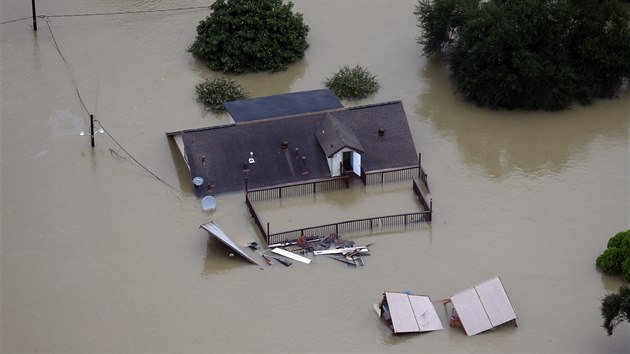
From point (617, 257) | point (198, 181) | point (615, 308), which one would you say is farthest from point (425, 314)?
point (198, 181)

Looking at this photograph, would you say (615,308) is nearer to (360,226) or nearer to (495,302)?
(495,302)

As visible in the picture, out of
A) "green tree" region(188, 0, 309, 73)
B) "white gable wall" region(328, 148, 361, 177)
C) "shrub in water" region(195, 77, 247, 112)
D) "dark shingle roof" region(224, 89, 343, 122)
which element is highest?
"green tree" region(188, 0, 309, 73)

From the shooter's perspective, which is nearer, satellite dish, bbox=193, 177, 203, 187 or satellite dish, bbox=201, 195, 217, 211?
satellite dish, bbox=201, 195, 217, 211

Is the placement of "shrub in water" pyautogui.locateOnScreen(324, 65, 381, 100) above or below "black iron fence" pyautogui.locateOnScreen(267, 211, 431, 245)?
above

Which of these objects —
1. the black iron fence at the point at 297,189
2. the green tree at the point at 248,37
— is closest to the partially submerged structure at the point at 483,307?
the black iron fence at the point at 297,189

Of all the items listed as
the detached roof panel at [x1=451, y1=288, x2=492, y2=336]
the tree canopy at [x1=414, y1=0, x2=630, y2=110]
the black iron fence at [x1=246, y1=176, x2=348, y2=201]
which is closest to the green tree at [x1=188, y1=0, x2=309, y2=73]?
the tree canopy at [x1=414, y1=0, x2=630, y2=110]

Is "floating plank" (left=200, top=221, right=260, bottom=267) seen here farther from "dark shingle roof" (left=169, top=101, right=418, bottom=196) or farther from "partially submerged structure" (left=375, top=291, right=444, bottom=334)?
"partially submerged structure" (left=375, top=291, right=444, bottom=334)

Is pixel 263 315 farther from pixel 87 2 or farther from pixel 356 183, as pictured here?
pixel 87 2
